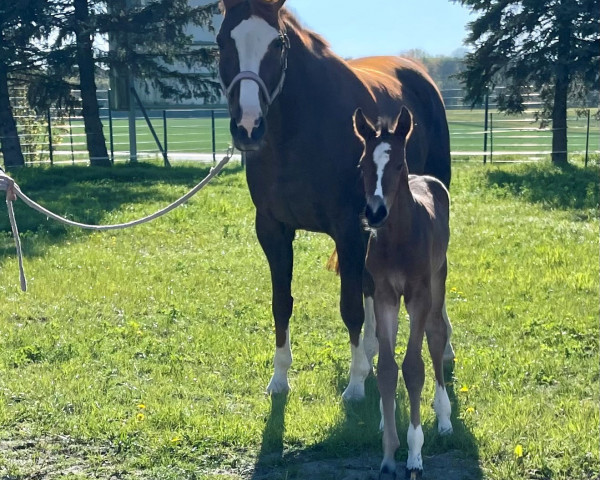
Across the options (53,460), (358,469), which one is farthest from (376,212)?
(53,460)

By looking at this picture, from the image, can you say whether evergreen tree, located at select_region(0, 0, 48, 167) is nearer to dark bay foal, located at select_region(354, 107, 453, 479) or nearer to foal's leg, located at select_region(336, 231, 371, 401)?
foal's leg, located at select_region(336, 231, 371, 401)

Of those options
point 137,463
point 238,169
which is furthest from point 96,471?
point 238,169

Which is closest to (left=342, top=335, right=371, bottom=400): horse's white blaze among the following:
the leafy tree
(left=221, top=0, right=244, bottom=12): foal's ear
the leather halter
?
the leather halter

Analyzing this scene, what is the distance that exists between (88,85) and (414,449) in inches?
676

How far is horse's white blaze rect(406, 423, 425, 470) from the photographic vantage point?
163 inches

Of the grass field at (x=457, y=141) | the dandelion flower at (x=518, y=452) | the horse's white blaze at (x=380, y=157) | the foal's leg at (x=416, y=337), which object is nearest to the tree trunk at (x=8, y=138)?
the grass field at (x=457, y=141)

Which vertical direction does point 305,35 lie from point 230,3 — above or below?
below

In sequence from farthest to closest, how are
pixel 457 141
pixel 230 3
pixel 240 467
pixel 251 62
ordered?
pixel 457 141, pixel 230 3, pixel 251 62, pixel 240 467

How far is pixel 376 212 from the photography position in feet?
12.5

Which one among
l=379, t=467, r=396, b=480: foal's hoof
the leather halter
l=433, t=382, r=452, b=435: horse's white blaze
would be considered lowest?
l=379, t=467, r=396, b=480: foal's hoof

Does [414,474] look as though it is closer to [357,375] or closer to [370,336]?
[357,375]

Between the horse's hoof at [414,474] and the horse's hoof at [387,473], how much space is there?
2.8 inches

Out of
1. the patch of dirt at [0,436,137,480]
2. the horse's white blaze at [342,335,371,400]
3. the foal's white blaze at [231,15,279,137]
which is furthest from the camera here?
the horse's white blaze at [342,335,371,400]

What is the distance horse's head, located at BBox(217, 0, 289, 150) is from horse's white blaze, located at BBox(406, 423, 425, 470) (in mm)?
1750
